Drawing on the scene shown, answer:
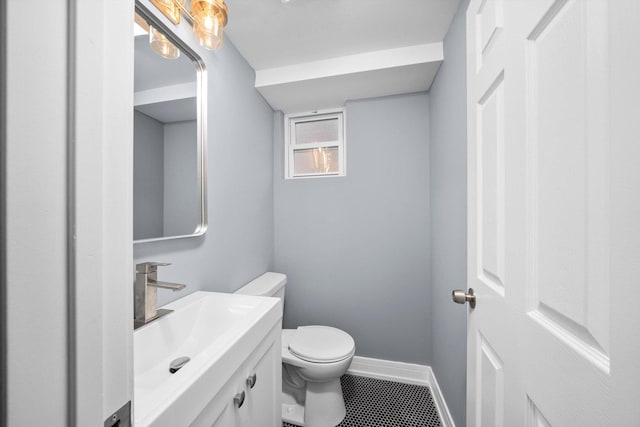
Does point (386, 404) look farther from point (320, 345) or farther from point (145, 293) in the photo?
point (145, 293)

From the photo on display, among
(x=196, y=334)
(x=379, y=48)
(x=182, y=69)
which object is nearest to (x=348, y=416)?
(x=196, y=334)

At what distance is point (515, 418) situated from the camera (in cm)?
53

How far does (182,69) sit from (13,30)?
1.05 m

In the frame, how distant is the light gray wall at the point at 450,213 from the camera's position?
1.14 m

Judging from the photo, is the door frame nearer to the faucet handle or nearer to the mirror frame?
the faucet handle

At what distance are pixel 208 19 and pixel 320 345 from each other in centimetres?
172

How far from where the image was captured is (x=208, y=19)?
0.98 meters

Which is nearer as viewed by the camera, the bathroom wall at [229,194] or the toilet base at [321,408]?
the bathroom wall at [229,194]

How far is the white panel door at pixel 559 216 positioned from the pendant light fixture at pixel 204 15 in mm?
966

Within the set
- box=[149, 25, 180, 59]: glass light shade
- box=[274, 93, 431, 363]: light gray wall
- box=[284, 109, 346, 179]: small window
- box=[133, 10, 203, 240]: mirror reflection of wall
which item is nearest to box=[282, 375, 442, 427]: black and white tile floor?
box=[274, 93, 431, 363]: light gray wall

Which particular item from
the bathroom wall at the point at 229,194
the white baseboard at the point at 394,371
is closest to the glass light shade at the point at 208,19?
the bathroom wall at the point at 229,194

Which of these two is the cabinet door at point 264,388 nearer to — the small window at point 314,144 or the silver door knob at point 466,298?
the silver door knob at point 466,298

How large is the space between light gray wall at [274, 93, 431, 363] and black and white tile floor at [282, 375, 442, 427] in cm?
18

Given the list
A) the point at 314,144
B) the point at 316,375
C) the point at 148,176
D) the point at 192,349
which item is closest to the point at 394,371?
the point at 316,375
